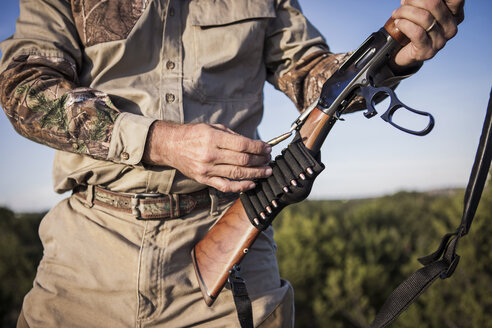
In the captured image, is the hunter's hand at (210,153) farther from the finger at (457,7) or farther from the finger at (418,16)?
the finger at (457,7)

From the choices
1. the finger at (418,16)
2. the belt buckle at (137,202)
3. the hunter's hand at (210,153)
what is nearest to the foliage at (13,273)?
the belt buckle at (137,202)

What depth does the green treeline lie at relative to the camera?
26.4 feet

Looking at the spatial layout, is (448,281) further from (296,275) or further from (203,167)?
(203,167)

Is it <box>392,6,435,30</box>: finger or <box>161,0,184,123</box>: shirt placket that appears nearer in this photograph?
<box>392,6,435,30</box>: finger

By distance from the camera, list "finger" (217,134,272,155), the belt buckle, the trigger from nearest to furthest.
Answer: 1. "finger" (217,134,272,155)
2. the trigger
3. the belt buckle

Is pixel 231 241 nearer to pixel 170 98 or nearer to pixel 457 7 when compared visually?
pixel 170 98

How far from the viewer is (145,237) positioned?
1775mm

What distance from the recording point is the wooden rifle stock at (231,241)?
170 centimetres

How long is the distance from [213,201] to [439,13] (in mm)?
1310

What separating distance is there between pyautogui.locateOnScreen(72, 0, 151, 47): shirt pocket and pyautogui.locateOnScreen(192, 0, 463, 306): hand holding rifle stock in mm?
935

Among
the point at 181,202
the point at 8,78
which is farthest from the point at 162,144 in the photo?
the point at 8,78

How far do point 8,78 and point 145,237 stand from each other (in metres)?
0.95

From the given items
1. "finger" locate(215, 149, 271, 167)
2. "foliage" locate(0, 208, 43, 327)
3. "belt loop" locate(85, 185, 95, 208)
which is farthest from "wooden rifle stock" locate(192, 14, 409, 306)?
"foliage" locate(0, 208, 43, 327)

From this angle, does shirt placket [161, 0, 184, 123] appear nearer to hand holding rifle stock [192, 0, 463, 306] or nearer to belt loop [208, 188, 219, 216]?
belt loop [208, 188, 219, 216]
